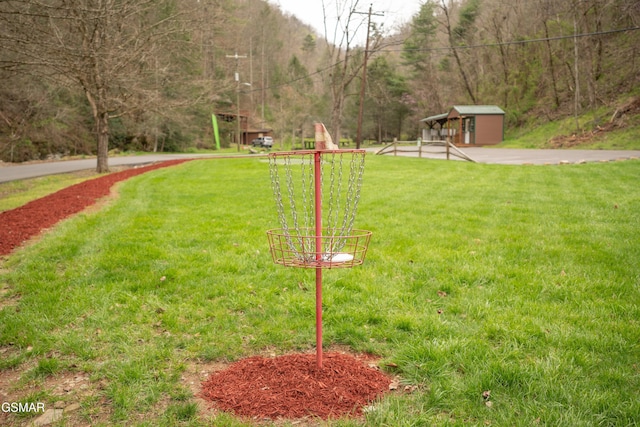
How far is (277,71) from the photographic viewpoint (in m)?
62.8

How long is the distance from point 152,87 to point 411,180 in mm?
16423

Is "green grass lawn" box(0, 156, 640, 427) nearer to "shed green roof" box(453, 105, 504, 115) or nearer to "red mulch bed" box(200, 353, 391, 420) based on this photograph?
"red mulch bed" box(200, 353, 391, 420)

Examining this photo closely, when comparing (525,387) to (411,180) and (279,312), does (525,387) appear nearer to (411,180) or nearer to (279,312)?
(279,312)

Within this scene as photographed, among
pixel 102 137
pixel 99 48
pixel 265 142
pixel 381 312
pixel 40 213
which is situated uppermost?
pixel 99 48

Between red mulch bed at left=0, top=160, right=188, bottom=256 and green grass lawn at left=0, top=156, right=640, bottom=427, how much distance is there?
1.42ft

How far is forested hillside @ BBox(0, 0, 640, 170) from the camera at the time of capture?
15.7m

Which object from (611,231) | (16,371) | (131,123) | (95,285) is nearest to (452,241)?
(611,231)

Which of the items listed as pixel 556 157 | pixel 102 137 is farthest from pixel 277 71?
pixel 556 157

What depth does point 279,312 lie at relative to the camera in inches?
168

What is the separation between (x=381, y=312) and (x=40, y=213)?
25.3 feet
